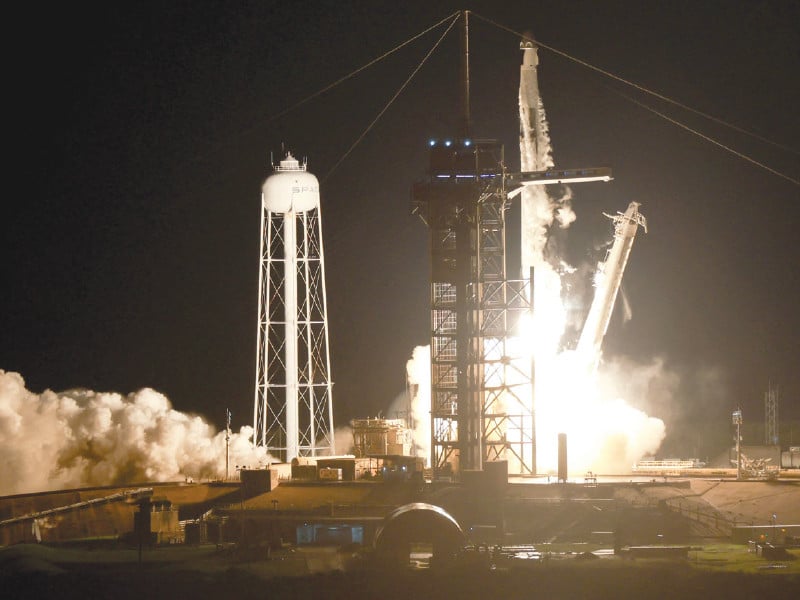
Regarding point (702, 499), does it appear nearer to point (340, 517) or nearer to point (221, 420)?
point (340, 517)

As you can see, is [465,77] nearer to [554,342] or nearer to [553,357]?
[554,342]

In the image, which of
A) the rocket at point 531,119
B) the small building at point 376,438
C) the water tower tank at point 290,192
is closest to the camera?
the water tower tank at point 290,192

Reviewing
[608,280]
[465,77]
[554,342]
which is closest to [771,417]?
[554,342]

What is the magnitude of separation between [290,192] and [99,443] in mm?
14919

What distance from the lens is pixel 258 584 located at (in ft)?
122

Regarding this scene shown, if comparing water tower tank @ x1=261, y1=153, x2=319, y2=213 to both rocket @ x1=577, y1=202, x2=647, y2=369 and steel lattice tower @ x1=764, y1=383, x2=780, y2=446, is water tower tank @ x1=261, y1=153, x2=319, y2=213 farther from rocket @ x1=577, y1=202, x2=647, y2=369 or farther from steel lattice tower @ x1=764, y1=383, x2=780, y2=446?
steel lattice tower @ x1=764, y1=383, x2=780, y2=446

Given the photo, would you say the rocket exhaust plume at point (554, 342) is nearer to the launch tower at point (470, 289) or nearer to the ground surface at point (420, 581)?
the launch tower at point (470, 289)

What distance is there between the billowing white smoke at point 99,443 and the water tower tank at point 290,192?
11.5m

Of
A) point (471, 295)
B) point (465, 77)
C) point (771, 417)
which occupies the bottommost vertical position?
point (771, 417)

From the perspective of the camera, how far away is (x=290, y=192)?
5712cm

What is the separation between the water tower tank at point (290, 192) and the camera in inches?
2250

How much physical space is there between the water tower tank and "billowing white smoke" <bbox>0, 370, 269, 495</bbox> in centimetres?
1150

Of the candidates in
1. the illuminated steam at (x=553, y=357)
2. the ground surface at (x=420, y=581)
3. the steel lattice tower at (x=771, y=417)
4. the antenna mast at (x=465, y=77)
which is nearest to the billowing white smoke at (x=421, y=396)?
the illuminated steam at (x=553, y=357)

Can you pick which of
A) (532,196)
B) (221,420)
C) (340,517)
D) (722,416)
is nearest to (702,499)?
(340,517)
